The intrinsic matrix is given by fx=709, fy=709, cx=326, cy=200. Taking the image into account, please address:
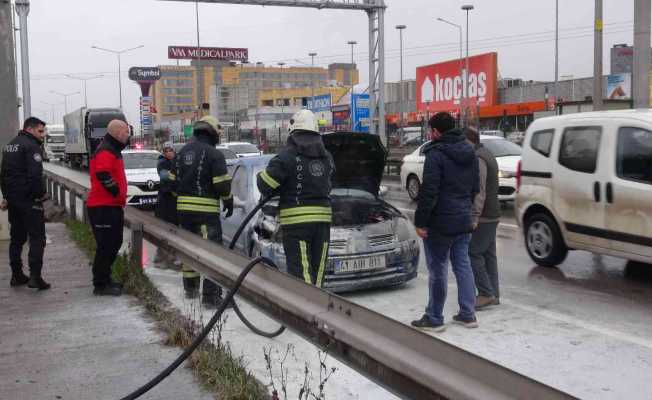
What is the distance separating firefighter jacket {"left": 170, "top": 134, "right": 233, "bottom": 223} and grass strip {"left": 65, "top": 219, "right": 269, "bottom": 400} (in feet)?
2.76

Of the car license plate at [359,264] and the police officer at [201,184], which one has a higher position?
the police officer at [201,184]

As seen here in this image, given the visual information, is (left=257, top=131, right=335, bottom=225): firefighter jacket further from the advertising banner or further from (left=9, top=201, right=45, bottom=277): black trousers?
the advertising banner

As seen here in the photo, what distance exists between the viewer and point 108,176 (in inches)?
254

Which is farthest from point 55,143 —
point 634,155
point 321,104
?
point 634,155

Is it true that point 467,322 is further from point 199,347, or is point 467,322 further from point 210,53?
point 210,53

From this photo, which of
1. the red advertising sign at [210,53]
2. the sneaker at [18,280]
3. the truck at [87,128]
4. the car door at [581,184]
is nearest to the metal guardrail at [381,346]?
the sneaker at [18,280]

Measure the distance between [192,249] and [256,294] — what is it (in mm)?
1419

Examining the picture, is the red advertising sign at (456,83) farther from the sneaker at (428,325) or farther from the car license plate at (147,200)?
the sneaker at (428,325)

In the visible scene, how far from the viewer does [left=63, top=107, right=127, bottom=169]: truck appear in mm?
39125

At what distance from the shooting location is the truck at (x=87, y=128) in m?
39.1

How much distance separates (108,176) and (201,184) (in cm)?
84

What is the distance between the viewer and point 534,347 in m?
5.50

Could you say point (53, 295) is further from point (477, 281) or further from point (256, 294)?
point (477, 281)

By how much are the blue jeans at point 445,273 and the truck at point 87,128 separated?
33.1 m
